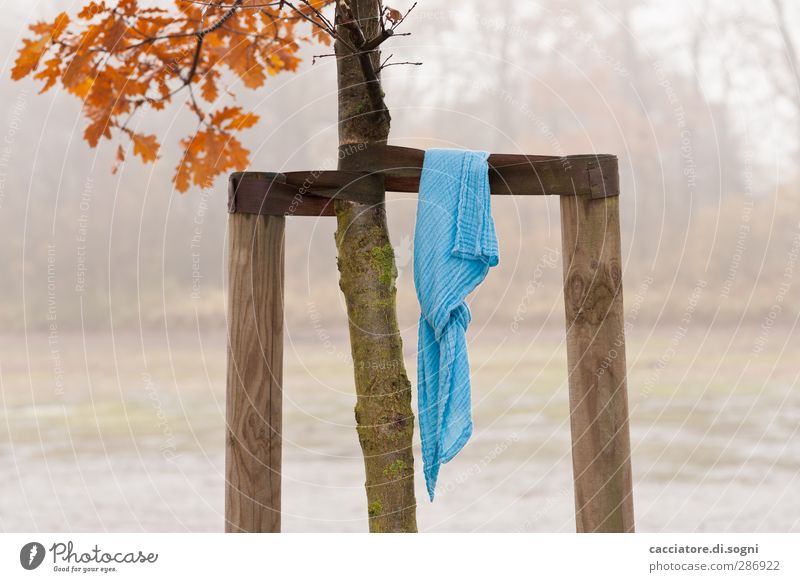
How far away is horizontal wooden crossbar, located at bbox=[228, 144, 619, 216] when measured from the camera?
2354 millimetres

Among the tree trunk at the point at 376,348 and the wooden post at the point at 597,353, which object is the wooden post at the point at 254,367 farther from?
the wooden post at the point at 597,353

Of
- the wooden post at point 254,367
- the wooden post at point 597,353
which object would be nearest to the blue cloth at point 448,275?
the wooden post at point 597,353

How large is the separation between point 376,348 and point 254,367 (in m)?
0.36

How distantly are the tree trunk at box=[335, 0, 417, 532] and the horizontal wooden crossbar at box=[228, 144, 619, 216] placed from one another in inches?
2.0

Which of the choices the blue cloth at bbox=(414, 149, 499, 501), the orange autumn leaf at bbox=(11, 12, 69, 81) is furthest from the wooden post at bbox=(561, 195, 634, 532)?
the orange autumn leaf at bbox=(11, 12, 69, 81)

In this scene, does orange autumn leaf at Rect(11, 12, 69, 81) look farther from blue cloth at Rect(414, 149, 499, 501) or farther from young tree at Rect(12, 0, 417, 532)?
blue cloth at Rect(414, 149, 499, 501)

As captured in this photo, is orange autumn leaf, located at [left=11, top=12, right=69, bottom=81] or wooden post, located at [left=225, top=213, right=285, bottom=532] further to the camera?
orange autumn leaf, located at [left=11, top=12, right=69, bottom=81]

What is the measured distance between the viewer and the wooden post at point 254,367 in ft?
7.75

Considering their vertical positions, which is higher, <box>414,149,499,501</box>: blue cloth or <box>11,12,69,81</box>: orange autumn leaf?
<box>11,12,69,81</box>: orange autumn leaf

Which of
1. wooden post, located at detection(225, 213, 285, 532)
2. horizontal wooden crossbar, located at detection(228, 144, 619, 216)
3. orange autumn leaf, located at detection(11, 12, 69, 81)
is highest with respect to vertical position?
orange autumn leaf, located at detection(11, 12, 69, 81)

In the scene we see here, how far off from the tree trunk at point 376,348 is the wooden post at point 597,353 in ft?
Result: 1.67

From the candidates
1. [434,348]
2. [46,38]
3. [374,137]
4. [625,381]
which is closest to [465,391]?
[434,348]
